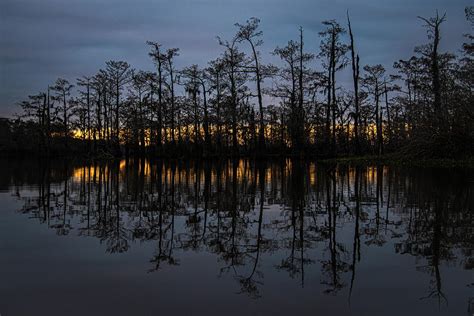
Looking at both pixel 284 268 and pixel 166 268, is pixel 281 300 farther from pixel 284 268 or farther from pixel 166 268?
pixel 166 268

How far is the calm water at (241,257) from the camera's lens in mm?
3988

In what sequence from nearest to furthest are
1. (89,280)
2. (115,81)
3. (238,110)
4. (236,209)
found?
(89,280)
(236,209)
(238,110)
(115,81)

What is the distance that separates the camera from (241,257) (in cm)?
566

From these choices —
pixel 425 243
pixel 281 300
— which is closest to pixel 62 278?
pixel 281 300

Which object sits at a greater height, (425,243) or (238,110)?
(238,110)

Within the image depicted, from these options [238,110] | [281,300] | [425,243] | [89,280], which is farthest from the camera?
[238,110]

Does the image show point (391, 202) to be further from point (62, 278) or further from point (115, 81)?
point (115, 81)

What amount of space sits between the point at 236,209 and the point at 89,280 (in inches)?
Answer: 211

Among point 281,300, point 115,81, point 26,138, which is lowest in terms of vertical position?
point 281,300

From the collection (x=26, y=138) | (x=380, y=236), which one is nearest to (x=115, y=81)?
(x=26, y=138)

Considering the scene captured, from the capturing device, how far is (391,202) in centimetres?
1049

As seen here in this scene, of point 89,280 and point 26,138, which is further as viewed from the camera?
point 26,138

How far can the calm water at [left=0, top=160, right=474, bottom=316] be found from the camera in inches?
157

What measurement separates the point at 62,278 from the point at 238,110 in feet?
140
